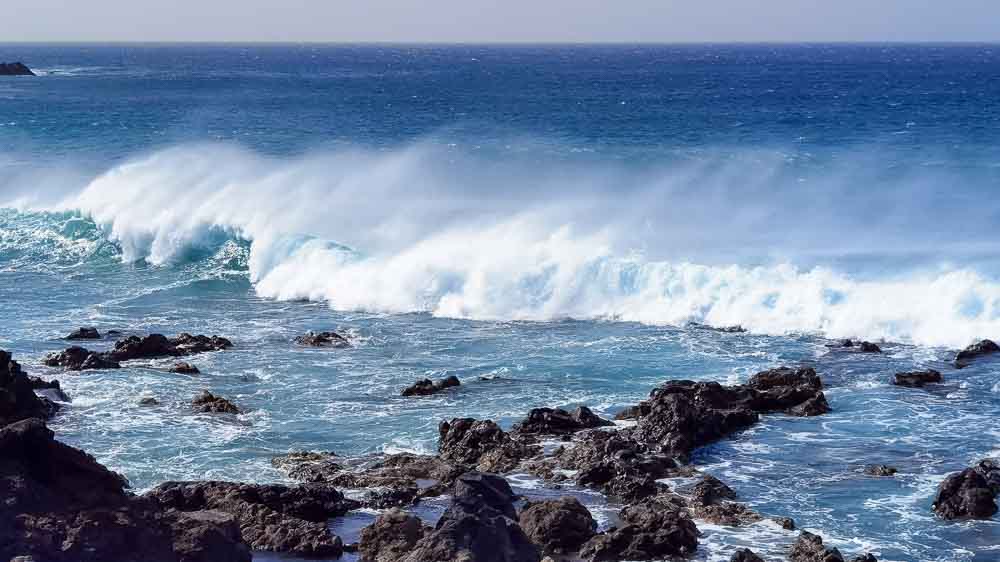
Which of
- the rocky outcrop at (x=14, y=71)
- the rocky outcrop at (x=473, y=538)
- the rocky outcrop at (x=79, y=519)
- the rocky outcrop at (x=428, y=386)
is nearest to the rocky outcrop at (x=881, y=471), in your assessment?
the rocky outcrop at (x=473, y=538)

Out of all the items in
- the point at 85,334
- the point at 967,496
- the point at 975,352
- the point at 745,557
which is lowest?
the point at 85,334

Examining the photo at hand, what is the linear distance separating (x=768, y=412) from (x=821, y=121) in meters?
54.2

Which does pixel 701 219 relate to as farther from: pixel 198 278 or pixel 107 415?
pixel 107 415

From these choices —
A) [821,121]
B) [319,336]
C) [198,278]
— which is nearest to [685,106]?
[821,121]

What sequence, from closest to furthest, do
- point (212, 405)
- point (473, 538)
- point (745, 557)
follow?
1. point (473, 538)
2. point (745, 557)
3. point (212, 405)

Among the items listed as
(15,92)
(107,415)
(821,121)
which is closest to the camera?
(107,415)

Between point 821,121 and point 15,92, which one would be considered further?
point 15,92

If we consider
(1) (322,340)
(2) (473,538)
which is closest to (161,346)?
(1) (322,340)

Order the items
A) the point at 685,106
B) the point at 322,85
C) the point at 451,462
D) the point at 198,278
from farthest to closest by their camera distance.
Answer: the point at 322,85 < the point at 685,106 < the point at 198,278 < the point at 451,462

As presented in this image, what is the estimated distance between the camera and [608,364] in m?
26.3

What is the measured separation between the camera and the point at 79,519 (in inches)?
517

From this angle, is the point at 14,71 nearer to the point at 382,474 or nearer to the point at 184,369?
the point at 184,369

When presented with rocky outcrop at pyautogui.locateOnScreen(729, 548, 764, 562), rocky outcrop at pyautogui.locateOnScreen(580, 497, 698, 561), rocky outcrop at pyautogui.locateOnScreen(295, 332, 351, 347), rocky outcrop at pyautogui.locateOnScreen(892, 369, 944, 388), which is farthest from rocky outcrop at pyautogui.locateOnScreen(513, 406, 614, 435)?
rocky outcrop at pyautogui.locateOnScreen(295, 332, 351, 347)

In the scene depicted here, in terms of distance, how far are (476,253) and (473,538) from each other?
2328cm
